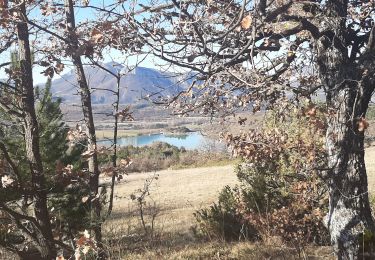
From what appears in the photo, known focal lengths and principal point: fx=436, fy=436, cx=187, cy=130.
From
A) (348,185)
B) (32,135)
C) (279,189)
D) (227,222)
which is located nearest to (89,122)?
(32,135)

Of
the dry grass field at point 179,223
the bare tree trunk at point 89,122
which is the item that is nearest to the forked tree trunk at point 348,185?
the dry grass field at point 179,223

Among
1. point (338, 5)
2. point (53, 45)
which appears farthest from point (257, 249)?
point (53, 45)

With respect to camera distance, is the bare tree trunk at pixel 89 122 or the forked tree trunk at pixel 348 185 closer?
the bare tree trunk at pixel 89 122

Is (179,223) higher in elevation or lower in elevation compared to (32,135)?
lower

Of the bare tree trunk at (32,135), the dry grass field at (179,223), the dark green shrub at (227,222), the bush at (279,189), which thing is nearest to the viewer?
the bare tree trunk at (32,135)

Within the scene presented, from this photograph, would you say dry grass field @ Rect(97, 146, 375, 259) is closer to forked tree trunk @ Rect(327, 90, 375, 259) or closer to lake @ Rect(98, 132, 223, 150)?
forked tree trunk @ Rect(327, 90, 375, 259)

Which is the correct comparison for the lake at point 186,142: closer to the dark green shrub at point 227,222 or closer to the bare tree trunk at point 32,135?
the bare tree trunk at point 32,135

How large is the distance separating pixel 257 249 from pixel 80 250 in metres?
4.25

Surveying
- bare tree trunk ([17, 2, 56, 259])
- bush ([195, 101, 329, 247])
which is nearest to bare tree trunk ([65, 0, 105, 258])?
bare tree trunk ([17, 2, 56, 259])

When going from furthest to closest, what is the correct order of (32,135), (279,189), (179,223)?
1. (179,223)
2. (279,189)
3. (32,135)

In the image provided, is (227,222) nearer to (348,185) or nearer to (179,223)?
(348,185)

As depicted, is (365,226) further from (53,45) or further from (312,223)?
(53,45)

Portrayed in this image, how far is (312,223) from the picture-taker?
780 cm

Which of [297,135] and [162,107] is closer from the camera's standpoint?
[162,107]
